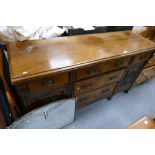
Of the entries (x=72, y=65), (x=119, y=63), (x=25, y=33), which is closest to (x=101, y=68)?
(x=119, y=63)

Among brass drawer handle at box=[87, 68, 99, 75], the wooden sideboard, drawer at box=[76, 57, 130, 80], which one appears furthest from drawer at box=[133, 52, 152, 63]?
brass drawer handle at box=[87, 68, 99, 75]

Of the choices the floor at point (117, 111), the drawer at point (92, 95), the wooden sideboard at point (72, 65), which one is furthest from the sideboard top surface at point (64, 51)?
the floor at point (117, 111)

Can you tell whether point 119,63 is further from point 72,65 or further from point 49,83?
point 49,83

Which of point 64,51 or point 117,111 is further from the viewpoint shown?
point 117,111

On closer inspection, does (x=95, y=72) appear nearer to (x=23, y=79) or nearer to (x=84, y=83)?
(x=84, y=83)

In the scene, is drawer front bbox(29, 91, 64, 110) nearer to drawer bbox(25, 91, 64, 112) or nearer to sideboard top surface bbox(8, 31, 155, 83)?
drawer bbox(25, 91, 64, 112)

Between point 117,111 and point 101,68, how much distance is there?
820 mm

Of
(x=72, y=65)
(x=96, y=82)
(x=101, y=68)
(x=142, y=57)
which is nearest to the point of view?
(x=72, y=65)

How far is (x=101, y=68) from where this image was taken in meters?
1.21
